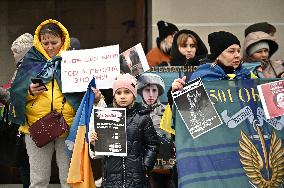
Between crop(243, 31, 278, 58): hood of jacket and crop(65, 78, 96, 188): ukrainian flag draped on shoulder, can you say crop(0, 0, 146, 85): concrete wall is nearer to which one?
crop(243, 31, 278, 58): hood of jacket

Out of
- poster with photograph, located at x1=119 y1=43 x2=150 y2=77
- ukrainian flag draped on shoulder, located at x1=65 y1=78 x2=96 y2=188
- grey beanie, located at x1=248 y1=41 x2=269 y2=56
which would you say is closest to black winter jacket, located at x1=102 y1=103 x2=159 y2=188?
ukrainian flag draped on shoulder, located at x1=65 y1=78 x2=96 y2=188

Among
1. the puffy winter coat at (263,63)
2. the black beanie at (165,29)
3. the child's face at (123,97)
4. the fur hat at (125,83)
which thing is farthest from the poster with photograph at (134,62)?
the black beanie at (165,29)

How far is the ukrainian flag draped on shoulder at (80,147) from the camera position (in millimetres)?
6281

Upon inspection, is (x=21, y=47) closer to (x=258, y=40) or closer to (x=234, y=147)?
(x=258, y=40)

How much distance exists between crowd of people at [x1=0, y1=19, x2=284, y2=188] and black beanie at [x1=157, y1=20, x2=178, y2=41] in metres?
0.82

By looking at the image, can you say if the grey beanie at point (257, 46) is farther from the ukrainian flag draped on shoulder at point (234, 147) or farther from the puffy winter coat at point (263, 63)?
the ukrainian flag draped on shoulder at point (234, 147)

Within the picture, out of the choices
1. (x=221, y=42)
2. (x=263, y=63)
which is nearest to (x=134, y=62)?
(x=221, y=42)

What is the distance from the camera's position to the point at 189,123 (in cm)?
605

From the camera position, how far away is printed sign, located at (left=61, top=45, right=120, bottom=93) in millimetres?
6555

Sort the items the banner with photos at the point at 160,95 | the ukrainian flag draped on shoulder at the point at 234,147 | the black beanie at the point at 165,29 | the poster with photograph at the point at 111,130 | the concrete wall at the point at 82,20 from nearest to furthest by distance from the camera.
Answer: the ukrainian flag draped on shoulder at the point at 234,147 → the poster with photograph at the point at 111,130 → the banner with photos at the point at 160,95 → the black beanie at the point at 165,29 → the concrete wall at the point at 82,20

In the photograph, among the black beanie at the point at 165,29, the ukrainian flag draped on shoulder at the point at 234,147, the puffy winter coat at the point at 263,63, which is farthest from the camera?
the black beanie at the point at 165,29

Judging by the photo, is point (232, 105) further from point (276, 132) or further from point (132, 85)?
point (132, 85)

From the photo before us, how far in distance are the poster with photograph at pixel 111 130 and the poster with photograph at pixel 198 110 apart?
1.64ft

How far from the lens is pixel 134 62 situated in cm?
680
